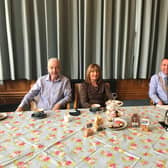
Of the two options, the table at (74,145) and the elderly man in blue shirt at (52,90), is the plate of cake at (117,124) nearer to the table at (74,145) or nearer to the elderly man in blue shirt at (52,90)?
the table at (74,145)

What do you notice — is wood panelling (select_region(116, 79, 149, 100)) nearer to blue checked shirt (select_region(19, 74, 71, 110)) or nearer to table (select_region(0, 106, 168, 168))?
blue checked shirt (select_region(19, 74, 71, 110))

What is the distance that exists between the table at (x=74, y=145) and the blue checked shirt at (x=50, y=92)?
0.70 meters

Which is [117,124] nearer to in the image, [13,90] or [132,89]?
[132,89]

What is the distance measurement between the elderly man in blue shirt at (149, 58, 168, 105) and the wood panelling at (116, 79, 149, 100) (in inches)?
23.8

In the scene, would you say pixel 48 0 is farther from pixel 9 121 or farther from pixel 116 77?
pixel 9 121

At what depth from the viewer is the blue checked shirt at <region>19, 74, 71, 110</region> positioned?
90.7 inches

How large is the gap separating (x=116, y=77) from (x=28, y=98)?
1.46 m

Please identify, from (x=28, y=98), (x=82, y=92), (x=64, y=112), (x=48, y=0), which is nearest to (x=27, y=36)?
(x=48, y=0)

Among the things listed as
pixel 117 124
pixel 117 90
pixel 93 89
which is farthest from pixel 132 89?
pixel 117 124

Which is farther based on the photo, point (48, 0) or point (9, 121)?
point (48, 0)

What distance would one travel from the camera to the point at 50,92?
7.57 ft

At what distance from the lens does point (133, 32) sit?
9.50 ft

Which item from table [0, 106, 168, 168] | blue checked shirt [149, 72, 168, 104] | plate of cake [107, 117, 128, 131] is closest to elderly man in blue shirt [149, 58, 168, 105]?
blue checked shirt [149, 72, 168, 104]

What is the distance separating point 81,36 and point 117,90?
111cm
